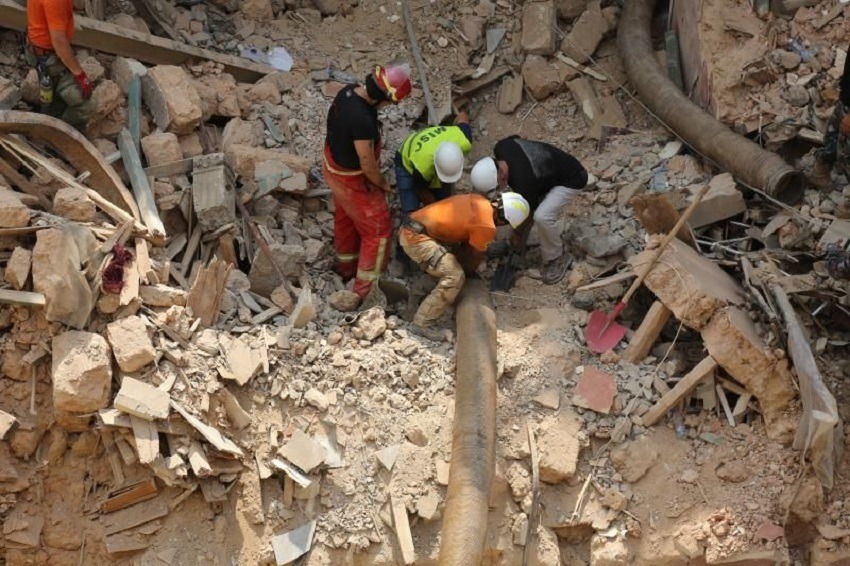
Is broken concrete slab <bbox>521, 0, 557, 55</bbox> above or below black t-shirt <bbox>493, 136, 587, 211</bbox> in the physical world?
above

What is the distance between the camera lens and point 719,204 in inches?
327

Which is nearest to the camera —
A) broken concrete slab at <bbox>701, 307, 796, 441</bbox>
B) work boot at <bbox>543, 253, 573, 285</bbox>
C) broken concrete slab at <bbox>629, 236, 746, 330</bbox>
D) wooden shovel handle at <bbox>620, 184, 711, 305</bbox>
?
broken concrete slab at <bbox>701, 307, 796, 441</bbox>

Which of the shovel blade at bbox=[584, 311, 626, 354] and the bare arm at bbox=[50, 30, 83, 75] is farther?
the shovel blade at bbox=[584, 311, 626, 354]

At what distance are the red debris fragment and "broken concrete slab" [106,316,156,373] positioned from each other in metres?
0.26

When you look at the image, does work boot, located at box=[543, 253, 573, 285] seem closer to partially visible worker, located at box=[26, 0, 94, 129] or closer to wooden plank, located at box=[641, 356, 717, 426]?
wooden plank, located at box=[641, 356, 717, 426]

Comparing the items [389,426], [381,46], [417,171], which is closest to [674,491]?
[389,426]

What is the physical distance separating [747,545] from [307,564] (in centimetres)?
327

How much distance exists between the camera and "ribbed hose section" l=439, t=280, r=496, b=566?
262 inches

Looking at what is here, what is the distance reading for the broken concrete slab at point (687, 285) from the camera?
7434mm

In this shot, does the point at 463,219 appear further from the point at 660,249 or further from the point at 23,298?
the point at 23,298

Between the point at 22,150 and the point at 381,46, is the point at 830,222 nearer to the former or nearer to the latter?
the point at 381,46

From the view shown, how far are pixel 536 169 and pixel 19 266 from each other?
4263 mm

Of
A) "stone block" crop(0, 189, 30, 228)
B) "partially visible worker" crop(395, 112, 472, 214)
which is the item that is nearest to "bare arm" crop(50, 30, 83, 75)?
"stone block" crop(0, 189, 30, 228)

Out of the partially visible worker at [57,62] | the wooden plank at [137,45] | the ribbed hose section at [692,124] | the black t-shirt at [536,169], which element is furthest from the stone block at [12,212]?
the ribbed hose section at [692,124]
